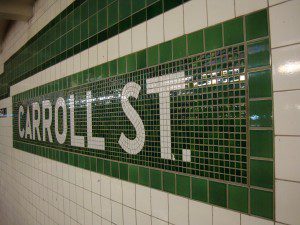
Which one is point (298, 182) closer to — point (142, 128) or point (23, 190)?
point (142, 128)

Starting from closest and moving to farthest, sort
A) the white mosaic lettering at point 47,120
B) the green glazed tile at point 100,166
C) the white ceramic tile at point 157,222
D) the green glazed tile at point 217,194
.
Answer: the green glazed tile at point 217,194
the white ceramic tile at point 157,222
the green glazed tile at point 100,166
the white mosaic lettering at point 47,120

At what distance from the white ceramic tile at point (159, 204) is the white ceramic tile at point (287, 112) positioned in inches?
41.0

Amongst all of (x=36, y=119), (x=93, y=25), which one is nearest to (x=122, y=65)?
(x=93, y=25)

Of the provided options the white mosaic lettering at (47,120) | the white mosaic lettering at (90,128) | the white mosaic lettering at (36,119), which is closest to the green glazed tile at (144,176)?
the white mosaic lettering at (90,128)

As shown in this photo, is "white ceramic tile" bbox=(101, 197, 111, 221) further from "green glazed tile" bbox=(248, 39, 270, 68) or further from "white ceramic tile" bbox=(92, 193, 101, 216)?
"green glazed tile" bbox=(248, 39, 270, 68)

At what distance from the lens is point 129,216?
2.43 metres

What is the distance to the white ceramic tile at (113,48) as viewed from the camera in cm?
258

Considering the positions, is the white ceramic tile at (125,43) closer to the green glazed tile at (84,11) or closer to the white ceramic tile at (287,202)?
the green glazed tile at (84,11)

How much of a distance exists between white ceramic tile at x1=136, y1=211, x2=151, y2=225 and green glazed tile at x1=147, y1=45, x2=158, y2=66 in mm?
1287

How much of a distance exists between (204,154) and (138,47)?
1122 millimetres

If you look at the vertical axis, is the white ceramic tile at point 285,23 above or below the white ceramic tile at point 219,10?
below

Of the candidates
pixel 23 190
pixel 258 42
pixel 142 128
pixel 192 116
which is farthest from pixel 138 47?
pixel 23 190

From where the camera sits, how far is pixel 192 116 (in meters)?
1.82

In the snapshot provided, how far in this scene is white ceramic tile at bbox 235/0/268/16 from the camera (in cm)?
145
